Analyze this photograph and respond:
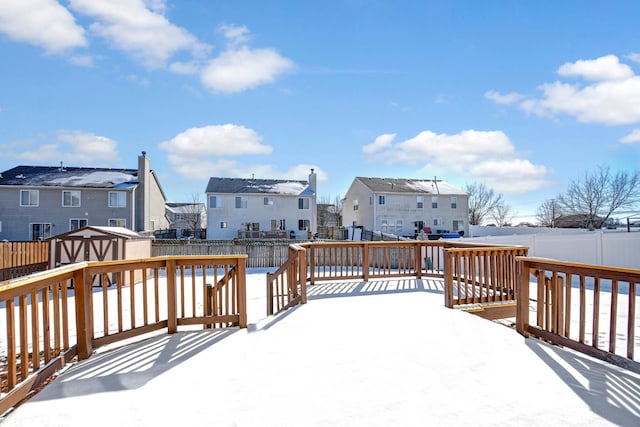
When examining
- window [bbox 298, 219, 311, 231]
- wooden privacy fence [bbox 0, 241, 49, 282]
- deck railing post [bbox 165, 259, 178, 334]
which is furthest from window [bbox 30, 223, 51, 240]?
deck railing post [bbox 165, 259, 178, 334]

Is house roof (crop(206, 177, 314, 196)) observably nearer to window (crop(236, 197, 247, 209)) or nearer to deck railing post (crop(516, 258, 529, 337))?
window (crop(236, 197, 247, 209))

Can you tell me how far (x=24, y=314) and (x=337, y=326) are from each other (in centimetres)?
305

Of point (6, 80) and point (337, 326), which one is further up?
point (6, 80)

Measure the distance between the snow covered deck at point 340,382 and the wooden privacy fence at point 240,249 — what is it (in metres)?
13.4

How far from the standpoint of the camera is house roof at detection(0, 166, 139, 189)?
939 inches

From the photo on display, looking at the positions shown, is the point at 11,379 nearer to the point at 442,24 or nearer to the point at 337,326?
the point at 337,326

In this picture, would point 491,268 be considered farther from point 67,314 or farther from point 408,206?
point 408,206

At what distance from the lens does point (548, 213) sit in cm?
3684

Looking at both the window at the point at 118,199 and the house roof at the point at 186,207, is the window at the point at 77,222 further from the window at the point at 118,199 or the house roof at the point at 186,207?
the house roof at the point at 186,207

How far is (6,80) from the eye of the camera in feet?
34.5

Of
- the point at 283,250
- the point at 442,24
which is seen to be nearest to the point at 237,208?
the point at 283,250

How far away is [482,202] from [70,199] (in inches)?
1669

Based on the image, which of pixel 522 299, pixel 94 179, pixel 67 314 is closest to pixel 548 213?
pixel 522 299

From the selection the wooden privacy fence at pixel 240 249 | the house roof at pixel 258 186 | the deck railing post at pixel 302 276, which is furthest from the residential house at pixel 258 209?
the deck railing post at pixel 302 276
